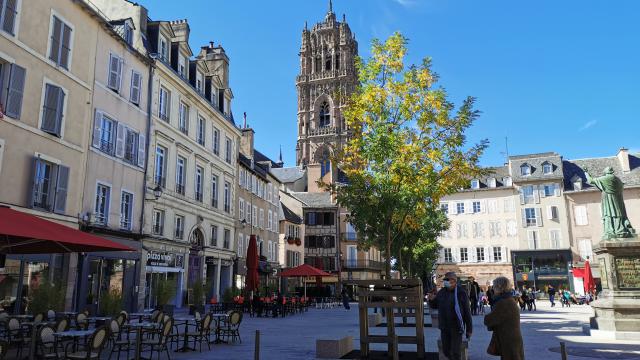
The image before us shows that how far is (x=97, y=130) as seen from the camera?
18547 millimetres

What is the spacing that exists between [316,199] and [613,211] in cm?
4135

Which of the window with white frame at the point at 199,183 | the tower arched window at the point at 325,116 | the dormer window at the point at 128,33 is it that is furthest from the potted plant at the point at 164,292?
the tower arched window at the point at 325,116

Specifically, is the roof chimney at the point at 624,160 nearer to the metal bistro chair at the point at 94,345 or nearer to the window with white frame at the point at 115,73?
the window with white frame at the point at 115,73

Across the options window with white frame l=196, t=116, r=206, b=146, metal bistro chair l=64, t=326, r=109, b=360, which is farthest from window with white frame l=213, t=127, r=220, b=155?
metal bistro chair l=64, t=326, r=109, b=360

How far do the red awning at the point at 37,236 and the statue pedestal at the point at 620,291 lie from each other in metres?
11.3

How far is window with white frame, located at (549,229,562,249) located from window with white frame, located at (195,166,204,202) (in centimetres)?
3655

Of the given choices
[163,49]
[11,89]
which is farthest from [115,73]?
[11,89]

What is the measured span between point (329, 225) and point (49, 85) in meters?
38.0

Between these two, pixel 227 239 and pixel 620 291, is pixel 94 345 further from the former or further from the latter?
pixel 227 239

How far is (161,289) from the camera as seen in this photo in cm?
1784

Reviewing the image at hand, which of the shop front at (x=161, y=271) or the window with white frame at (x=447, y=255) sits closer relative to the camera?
the shop front at (x=161, y=271)

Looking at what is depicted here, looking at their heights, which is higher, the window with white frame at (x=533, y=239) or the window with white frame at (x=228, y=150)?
the window with white frame at (x=228, y=150)

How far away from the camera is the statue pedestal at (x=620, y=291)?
11.8 m

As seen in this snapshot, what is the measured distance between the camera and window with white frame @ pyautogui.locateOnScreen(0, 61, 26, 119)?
14.3 m
